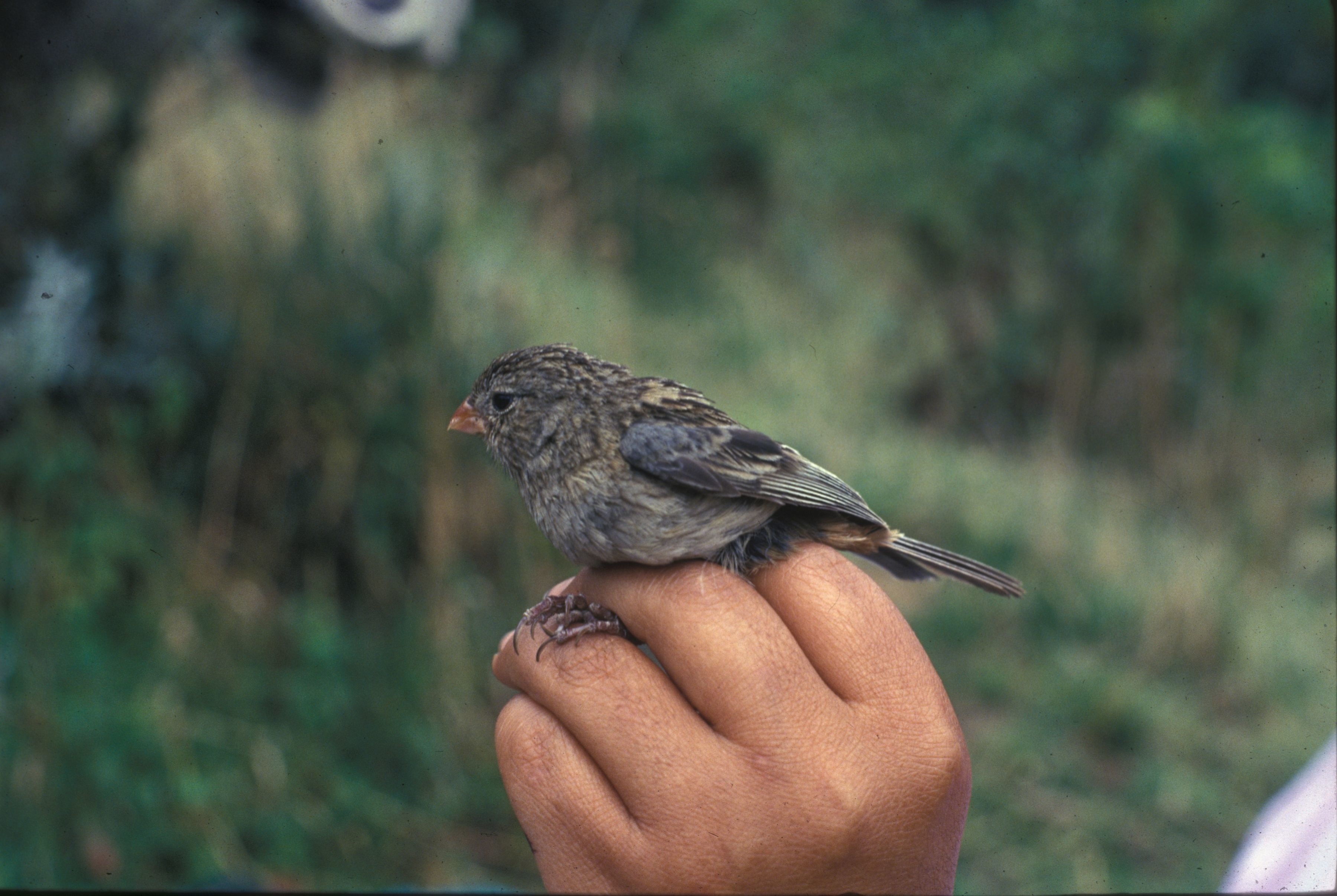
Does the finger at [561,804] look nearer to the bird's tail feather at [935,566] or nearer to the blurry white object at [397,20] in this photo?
the bird's tail feather at [935,566]

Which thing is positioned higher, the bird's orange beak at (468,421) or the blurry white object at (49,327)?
the bird's orange beak at (468,421)

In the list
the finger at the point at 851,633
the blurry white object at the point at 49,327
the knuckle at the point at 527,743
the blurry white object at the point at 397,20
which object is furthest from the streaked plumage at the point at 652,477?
the blurry white object at the point at 49,327

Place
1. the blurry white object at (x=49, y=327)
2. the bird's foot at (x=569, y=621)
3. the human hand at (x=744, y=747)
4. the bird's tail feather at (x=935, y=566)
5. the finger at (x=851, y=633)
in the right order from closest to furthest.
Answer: the human hand at (x=744, y=747) → the finger at (x=851, y=633) → the bird's foot at (x=569, y=621) → the bird's tail feather at (x=935, y=566) → the blurry white object at (x=49, y=327)

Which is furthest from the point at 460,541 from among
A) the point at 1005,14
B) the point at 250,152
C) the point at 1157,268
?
the point at 1005,14

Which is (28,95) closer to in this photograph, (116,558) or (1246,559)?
(116,558)

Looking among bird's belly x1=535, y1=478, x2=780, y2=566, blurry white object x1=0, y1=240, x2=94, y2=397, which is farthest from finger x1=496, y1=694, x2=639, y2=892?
blurry white object x1=0, y1=240, x2=94, y2=397

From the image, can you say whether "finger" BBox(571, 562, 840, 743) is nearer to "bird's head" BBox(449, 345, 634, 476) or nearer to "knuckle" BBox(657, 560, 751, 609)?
"knuckle" BBox(657, 560, 751, 609)

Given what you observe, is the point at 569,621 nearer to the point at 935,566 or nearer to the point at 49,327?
the point at 935,566

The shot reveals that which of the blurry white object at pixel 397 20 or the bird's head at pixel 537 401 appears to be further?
the blurry white object at pixel 397 20
